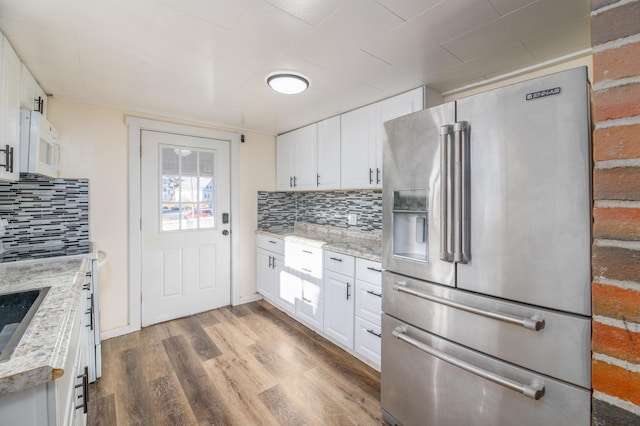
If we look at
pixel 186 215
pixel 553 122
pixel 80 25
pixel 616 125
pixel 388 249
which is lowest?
pixel 388 249

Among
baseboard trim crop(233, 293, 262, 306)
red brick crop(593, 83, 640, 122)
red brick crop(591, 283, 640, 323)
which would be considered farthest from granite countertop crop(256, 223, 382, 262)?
red brick crop(593, 83, 640, 122)

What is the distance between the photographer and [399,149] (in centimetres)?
163

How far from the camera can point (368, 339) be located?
85.7 inches

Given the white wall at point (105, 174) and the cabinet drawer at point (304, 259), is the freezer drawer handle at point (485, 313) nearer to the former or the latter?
the cabinet drawer at point (304, 259)

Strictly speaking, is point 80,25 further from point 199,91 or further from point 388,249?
point 388,249

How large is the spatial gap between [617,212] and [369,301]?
1674 mm

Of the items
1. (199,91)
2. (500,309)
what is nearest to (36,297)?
(199,91)

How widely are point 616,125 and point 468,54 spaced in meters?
1.31

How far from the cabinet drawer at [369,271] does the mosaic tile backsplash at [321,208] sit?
76 cm

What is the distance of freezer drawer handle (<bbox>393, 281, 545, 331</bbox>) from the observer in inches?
44.6

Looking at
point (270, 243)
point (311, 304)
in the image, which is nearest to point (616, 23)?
point (311, 304)

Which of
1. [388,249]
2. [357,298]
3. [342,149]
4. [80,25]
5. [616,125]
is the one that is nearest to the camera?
[616,125]

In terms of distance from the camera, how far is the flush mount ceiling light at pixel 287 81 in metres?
1.97

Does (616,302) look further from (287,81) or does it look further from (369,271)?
(287,81)
